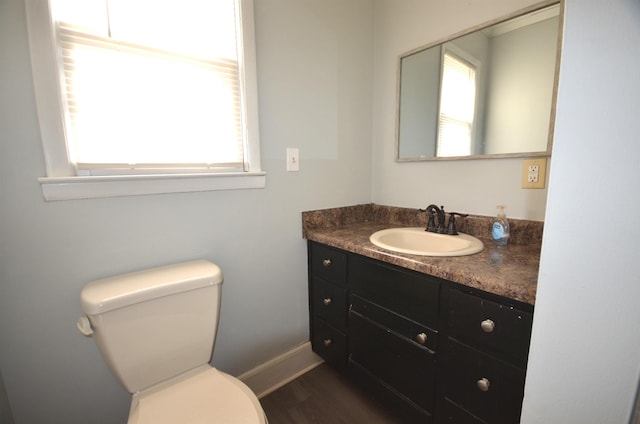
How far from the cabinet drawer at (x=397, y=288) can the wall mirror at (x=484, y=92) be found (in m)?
0.72

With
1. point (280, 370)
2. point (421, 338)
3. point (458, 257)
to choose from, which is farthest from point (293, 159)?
point (280, 370)

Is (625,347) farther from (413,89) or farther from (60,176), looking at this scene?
(60,176)

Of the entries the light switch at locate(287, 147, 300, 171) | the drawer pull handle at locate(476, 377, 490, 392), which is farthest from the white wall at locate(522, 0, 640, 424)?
the light switch at locate(287, 147, 300, 171)

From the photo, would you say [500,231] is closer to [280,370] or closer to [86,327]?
[280,370]

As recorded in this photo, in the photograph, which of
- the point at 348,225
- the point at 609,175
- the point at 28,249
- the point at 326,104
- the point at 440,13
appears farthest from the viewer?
the point at 348,225

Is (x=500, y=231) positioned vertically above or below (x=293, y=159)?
below

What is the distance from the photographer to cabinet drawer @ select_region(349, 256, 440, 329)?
1.01m

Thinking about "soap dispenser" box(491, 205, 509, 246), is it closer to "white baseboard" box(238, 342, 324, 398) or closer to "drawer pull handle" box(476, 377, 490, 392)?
"drawer pull handle" box(476, 377, 490, 392)

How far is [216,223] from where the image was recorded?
4.14 feet

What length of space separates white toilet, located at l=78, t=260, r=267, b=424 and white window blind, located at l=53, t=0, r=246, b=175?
46cm

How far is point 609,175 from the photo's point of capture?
49 centimetres

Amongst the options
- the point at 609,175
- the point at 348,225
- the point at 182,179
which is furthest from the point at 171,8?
the point at 609,175

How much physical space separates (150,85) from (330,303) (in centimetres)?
129

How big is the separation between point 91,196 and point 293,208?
85 cm
